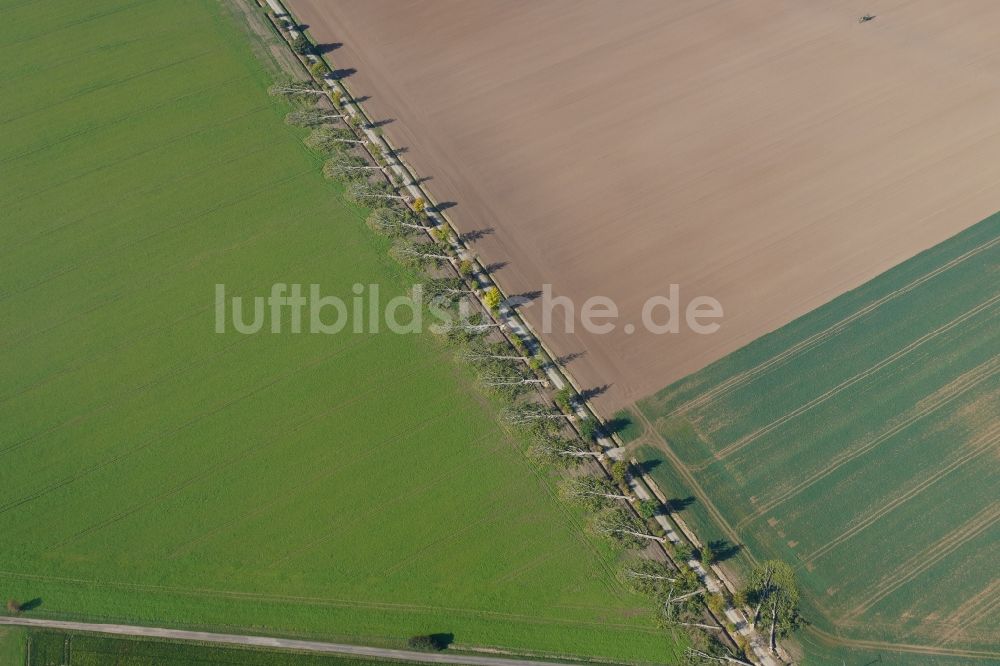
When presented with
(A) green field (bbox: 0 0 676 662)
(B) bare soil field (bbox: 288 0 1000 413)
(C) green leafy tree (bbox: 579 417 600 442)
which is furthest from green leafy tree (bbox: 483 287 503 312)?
(C) green leafy tree (bbox: 579 417 600 442)

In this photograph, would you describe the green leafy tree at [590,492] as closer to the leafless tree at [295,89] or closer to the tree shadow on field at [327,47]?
the leafless tree at [295,89]

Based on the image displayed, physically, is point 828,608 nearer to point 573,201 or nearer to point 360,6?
point 573,201

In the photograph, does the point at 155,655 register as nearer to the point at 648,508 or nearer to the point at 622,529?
the point at 622,529

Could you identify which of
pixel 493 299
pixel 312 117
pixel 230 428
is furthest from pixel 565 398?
pixel 312 117

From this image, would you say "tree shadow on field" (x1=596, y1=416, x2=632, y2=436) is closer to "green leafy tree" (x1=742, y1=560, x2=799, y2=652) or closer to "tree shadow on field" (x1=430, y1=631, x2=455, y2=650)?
"green leafy tree" (x1=742, y1=560, x2=799, y2=652)

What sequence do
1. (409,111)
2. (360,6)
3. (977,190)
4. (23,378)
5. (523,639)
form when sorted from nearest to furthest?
(523,639) → (23,378) → (977,190) → (409,111) → (360,6)

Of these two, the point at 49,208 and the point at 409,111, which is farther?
the point at 409,111

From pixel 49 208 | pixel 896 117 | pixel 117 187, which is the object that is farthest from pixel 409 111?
pixel 896 117

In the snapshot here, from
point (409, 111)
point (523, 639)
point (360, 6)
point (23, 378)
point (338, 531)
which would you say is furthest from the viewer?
point (360, 6)

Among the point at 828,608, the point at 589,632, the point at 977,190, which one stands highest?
the point at 977,190
